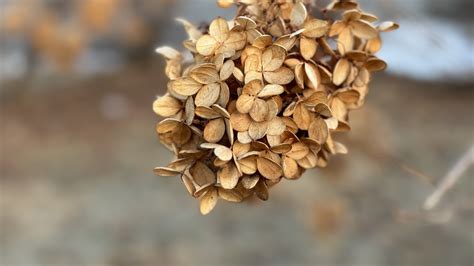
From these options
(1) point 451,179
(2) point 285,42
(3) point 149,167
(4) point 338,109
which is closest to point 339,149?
(4) point 338,109

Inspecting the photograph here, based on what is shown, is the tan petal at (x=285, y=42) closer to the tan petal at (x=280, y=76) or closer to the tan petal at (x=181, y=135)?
the tan petal at (x=280, y=76)

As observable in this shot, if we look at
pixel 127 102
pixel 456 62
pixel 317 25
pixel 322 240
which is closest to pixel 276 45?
pixel 317 25

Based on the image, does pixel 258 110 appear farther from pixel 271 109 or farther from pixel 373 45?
pixel 373 45

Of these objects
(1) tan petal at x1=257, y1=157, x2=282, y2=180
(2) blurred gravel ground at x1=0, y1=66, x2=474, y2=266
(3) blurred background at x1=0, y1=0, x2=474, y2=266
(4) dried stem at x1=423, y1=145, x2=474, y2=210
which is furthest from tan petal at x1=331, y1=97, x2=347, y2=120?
(2) blurred gravel ground at x1=0, y1=66, x2=474, y2=266

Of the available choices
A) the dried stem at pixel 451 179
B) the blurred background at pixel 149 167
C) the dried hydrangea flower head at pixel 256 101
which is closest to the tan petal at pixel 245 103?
the dried hydrangea flower head at pixel 256 101

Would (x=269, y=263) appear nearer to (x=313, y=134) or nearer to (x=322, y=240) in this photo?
(x=322, y=240)

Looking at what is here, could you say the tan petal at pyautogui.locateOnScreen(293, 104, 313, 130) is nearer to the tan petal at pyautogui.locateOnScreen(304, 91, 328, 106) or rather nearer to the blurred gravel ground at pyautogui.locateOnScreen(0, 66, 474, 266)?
the tan petal at pyautogui.locateOnScreen(304, 91, 328, 106)
